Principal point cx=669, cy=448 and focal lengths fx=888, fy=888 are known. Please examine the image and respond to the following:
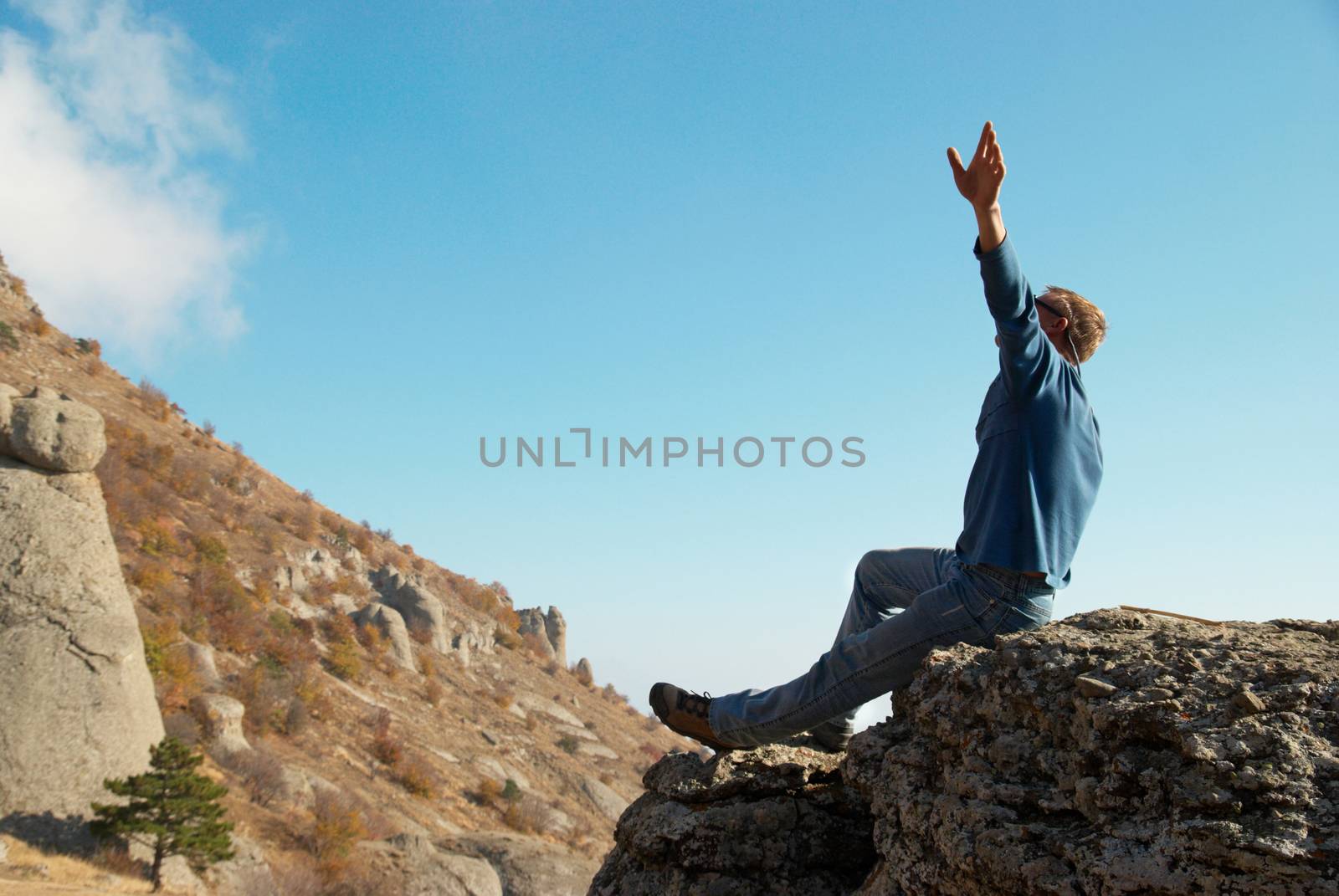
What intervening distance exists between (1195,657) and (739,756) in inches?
79.9

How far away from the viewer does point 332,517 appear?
39.5 m

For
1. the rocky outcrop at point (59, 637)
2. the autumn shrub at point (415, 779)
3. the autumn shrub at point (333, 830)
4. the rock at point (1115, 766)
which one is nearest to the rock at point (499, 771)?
the autumn shrub at point (415, 779)

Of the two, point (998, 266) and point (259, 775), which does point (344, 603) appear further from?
point (998, 266)

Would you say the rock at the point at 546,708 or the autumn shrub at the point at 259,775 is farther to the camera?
the rock at the point at 546,708

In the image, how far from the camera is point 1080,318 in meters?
3.80

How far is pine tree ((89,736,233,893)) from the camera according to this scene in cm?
1326

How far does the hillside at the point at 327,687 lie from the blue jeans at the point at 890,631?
12.7m

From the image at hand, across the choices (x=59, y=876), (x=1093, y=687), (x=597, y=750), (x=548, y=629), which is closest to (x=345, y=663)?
(x=597, y=750)

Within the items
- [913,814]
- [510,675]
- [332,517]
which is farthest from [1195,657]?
[332,517]

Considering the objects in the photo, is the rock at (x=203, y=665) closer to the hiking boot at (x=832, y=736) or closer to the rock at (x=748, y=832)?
the rock at (x=748, y=832)

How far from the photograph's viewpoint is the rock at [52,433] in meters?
14.1

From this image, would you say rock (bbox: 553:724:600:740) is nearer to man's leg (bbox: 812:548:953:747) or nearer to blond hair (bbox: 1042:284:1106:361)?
man's leg (bbox: 812:548:953:747)

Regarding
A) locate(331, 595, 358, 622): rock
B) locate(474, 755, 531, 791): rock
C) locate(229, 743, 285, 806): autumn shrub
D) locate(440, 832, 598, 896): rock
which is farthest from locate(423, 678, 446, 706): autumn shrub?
locate(229, 743, 285, 806): autumn shrub

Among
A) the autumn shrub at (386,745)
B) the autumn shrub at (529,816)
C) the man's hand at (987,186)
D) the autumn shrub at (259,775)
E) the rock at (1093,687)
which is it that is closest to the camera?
the rock at (1093,687)
